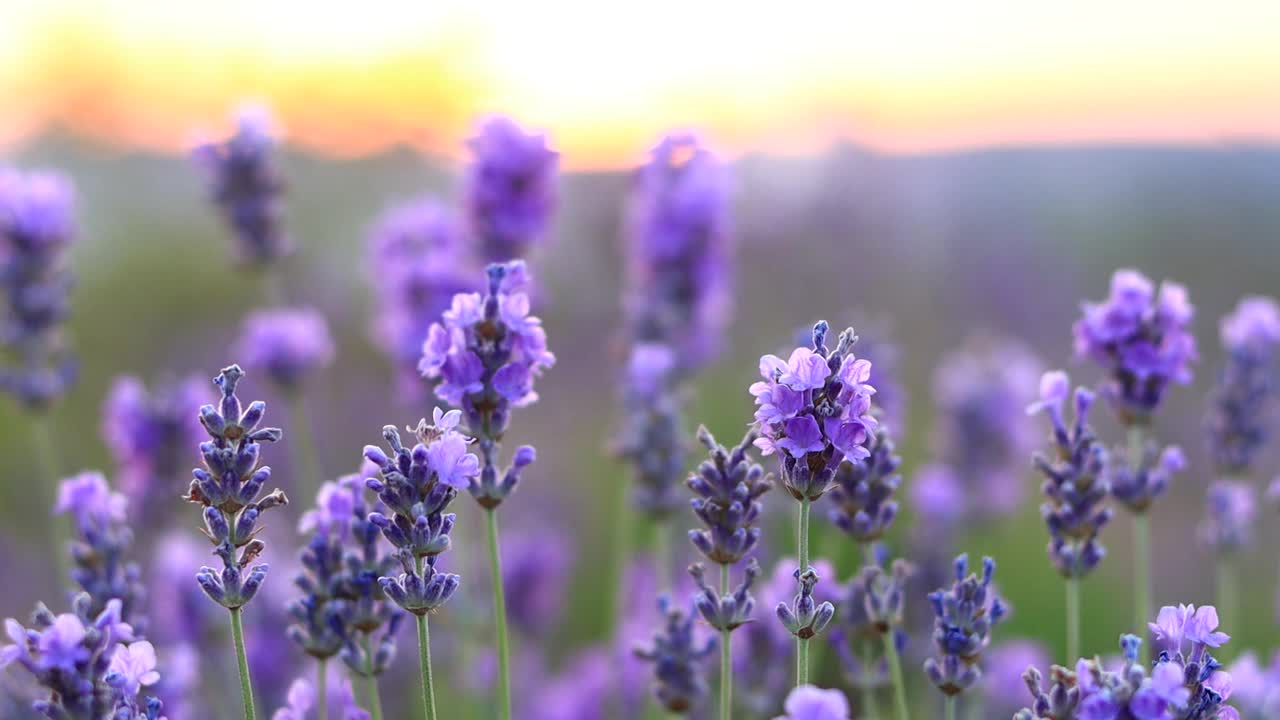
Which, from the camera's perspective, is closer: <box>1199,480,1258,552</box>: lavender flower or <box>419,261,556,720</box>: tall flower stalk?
<box>419,261,556,720</box>: tall flower stalk

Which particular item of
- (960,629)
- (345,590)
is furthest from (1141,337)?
(345,590)

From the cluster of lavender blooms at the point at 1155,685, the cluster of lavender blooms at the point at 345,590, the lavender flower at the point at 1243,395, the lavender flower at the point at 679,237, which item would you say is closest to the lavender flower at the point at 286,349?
the lavender flower at the point at 679,237

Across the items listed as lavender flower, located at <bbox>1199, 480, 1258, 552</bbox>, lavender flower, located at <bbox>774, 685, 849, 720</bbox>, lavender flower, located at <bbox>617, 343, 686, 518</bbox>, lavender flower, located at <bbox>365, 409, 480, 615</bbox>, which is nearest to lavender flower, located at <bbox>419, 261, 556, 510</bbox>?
lavender flower, located at <bbox>365, 409, 480, 615</bbox>

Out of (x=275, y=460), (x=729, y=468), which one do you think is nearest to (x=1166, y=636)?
(x=729, y=468)

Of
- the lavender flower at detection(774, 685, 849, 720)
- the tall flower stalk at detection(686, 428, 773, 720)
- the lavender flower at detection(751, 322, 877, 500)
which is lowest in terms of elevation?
the lavender flower at detection(774, 685, 849, 720)

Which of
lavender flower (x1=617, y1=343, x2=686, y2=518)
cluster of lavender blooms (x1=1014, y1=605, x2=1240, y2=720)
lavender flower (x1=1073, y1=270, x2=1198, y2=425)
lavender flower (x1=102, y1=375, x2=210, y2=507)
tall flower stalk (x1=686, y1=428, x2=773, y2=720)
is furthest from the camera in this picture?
lavender flower (x1=102, y1=375, x2=210, y2=507)

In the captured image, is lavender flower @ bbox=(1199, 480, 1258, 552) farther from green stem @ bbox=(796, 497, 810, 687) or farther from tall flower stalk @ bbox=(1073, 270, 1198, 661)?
green stem @ bbox=(796, 497, 810, 687)

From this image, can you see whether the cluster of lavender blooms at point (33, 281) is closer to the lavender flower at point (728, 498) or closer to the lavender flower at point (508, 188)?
the lavender flower at point (508, 188)
